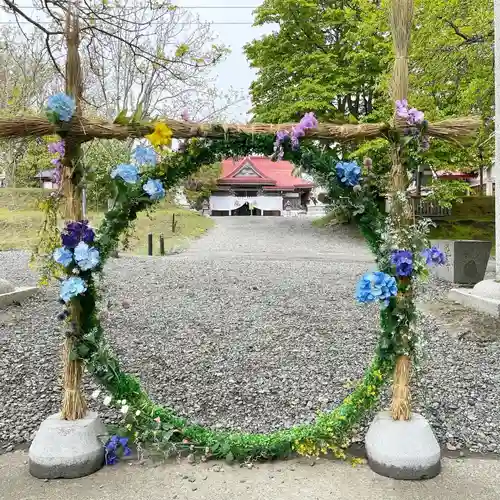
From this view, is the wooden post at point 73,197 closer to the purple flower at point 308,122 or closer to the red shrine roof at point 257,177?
the purple flower at point 308,122

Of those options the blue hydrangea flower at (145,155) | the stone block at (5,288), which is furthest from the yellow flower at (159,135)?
the stone block at (5,288)

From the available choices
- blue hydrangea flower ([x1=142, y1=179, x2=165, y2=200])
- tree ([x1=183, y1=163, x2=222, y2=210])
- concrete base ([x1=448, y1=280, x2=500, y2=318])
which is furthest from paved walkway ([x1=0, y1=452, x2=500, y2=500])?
concrete base ([x1=448, y1=280, x2=500, y2=318])

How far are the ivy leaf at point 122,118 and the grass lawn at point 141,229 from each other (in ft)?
42.2

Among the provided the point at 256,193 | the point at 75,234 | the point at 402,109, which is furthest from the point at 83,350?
the point at 256,193

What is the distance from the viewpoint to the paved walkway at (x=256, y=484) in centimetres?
263

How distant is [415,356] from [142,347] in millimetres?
3122

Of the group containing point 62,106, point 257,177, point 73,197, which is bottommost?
point 73,197

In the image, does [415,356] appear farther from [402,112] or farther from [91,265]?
[91,265]

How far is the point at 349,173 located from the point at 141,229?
748 inches

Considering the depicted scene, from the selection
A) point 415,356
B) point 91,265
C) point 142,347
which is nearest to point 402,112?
point 415,356

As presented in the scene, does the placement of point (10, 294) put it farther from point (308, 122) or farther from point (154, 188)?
point (308, 122)

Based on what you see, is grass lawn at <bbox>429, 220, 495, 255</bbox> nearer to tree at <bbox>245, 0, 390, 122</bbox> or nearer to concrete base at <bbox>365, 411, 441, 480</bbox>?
tree at <bbox>245, 0, 390, 122</bbox>

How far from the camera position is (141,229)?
69.6 feet

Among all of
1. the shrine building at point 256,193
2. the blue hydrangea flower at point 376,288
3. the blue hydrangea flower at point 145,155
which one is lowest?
the blue hydrangea flower at point 376,288
